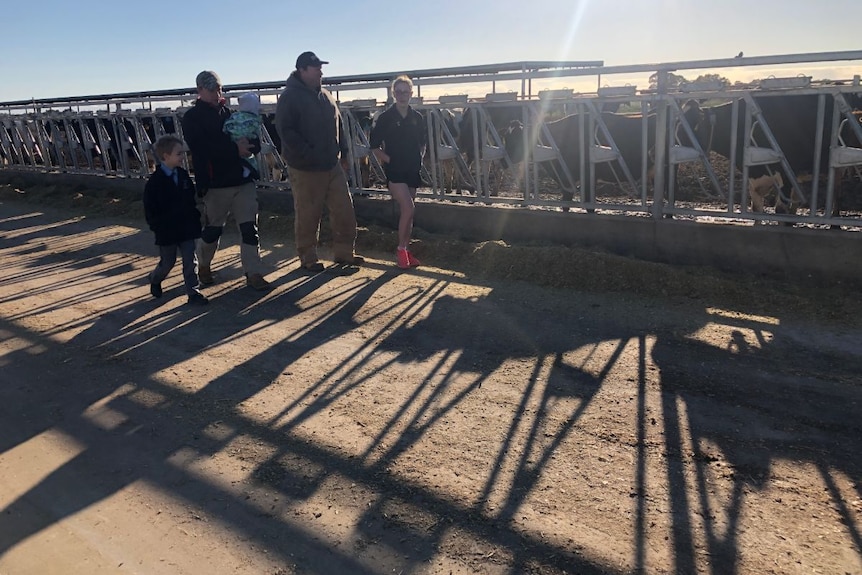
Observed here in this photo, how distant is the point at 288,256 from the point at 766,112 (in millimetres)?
5352

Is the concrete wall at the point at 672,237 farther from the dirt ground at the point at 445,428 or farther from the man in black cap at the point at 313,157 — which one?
the man in black cap at the point at 313,157

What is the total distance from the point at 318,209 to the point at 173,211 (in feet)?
4.91

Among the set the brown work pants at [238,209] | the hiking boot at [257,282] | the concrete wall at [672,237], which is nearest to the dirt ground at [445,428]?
the hiking boot at [257,282]

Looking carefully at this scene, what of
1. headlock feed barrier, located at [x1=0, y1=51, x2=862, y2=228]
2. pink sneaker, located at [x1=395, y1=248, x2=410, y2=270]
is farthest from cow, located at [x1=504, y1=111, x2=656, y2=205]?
pink sneaker, located at [x1=395, y1=248, x2=410, y2=270]

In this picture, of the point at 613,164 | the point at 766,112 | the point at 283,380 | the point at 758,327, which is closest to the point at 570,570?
the point at 283,380

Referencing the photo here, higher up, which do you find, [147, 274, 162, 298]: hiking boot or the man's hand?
the man's hand

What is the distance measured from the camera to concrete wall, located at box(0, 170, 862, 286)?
584 cm

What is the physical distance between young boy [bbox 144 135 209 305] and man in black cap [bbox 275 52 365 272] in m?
1.04

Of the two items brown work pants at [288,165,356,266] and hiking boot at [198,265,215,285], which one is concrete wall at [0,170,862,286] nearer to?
brown work pants at [288,165,356,266]

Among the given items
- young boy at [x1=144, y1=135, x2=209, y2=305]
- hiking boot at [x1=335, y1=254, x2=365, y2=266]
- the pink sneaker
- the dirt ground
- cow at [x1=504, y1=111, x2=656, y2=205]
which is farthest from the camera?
cow at [x1=504, y1=111, x2=656, y2=205]

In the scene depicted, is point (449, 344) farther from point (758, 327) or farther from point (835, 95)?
point (835, 95)

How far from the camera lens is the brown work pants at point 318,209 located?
6969mm

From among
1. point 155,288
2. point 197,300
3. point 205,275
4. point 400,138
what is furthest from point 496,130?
point 155,288

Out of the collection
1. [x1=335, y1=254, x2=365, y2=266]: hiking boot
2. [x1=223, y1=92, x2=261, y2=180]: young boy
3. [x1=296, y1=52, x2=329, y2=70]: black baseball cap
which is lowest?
[x1=335, y1=254, x2=365, y2=266]: hiking boot
